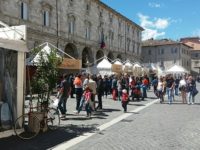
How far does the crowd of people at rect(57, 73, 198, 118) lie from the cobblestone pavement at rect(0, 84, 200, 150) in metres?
0.82

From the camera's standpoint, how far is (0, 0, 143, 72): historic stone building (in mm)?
33459

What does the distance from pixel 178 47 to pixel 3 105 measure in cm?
8434

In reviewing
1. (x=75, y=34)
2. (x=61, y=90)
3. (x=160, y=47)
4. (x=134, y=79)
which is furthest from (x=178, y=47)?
(x=61, y=90)

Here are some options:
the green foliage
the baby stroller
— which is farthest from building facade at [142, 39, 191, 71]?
the green foliage

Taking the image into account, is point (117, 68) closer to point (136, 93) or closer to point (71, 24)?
point (136, 93)

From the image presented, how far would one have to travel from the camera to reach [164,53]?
93.0m

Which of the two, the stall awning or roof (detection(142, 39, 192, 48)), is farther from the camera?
roof (detection(142, 39, 192, 48))

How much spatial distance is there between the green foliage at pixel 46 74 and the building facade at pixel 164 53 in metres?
79.6

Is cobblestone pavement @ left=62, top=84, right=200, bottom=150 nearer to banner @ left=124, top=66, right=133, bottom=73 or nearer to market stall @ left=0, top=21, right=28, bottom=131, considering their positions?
market stall @ left=0, top=21, right=28, bottom=131

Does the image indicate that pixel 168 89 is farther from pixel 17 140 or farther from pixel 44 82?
pixel 17 140

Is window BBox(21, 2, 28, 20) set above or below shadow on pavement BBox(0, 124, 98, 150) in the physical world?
above

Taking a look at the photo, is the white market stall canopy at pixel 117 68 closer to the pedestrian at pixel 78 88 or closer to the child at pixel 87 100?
the pedestrian at pixel 78 88

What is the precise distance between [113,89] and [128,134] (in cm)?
1359

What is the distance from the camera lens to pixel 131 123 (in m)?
13.6
